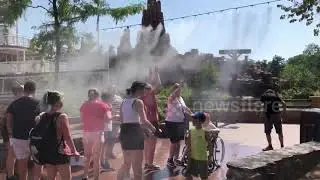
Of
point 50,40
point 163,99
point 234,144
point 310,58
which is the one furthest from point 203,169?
point 310,58

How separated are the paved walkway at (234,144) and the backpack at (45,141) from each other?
2498 mm

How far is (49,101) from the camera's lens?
5188mm

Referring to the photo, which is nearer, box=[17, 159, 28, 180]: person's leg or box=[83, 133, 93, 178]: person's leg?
box=[17, 159, 28, 180]: person's leg

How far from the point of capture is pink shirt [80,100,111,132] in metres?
7.11

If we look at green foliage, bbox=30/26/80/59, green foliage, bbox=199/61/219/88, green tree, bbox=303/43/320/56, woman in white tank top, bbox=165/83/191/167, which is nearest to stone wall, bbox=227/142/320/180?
woman in white tank top, bbox=165/83/191/167

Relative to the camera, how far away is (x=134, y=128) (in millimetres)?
6289

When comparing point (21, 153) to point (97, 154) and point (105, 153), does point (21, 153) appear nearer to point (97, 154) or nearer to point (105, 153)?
point (97, 154)

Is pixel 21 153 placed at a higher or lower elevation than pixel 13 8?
lower

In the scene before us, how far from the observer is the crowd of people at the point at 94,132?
16.9 ft

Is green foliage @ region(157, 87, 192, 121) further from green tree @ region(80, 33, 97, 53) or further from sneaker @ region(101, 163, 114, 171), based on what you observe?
sneaker @ region(101, 163, 114, 171)

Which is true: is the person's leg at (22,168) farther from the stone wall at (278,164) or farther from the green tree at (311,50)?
the green tree at (311,50)

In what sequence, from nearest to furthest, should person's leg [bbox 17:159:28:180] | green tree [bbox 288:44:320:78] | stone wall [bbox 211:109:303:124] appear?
person's leg [bbox 17:159:28:180] → stone wall [bbox 211:109:303:124] → green tree [bbox 288:44:320:78]

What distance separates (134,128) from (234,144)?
20.6 ft

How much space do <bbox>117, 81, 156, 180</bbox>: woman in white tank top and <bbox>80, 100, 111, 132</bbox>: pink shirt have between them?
84 centimetres
